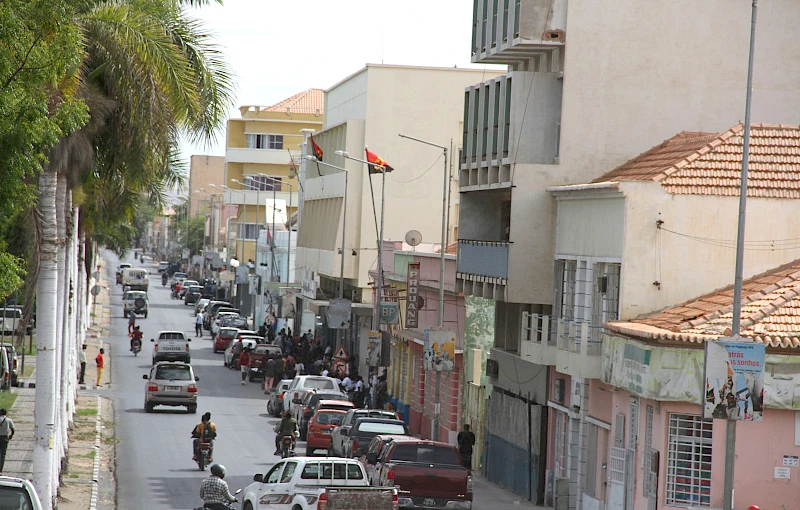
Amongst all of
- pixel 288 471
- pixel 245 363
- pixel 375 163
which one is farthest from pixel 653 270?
pixel 245 363

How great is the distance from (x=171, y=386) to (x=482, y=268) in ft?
49.7

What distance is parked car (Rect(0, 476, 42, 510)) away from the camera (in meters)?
15.0

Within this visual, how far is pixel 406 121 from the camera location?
60.2m

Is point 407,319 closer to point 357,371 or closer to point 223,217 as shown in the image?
point 357,371

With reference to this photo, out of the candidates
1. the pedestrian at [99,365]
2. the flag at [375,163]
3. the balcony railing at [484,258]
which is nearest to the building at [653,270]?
the balcony railing at [484,258]

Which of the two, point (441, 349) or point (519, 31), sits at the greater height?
point (519, 31)

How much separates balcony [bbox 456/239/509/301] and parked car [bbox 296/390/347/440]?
721 cm

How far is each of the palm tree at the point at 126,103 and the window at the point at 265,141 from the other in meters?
98.0

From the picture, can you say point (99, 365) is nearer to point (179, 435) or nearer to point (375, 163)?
point (375, 163)

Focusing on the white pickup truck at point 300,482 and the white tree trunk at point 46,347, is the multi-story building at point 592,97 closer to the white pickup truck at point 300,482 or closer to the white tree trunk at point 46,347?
the white pickup truck at point 300,482

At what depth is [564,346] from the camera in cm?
2761

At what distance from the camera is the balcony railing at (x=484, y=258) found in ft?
104

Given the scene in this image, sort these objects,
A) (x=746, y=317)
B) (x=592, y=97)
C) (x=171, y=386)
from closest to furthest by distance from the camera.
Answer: (x=746, y=317) < (x=592, y=97) < (x=171, y=386)

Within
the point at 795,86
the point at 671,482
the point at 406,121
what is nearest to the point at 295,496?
the point at 671,482
